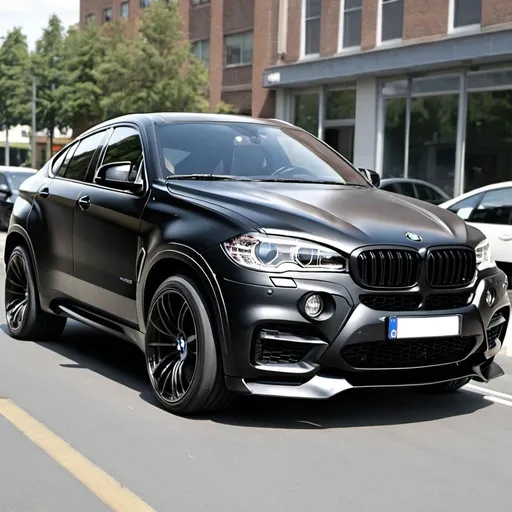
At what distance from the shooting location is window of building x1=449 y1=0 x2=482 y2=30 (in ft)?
72.6

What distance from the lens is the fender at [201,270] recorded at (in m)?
4.78

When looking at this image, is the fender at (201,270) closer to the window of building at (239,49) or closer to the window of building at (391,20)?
the window of building at (391,20)

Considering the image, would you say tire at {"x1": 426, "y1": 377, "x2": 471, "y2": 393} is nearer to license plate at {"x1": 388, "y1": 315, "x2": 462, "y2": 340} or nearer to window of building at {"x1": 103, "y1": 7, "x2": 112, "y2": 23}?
license plate at {"x1": 388, "y1": 315, "x2": 462, "y2": 340}

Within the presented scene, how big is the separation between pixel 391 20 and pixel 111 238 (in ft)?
67.4

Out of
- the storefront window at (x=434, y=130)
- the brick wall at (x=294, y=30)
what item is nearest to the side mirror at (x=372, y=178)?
the storefront window at (x=434, y=130)

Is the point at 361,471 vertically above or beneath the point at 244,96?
beneath

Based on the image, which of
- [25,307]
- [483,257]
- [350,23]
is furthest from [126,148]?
[350,23]

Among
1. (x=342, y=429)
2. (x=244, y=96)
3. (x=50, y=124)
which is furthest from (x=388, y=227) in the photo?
(x=50, y=124)

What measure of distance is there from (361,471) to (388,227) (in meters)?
1.31

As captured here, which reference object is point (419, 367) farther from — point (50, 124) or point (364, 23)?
point (50, 124)

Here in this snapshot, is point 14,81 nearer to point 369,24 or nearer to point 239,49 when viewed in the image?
point 239,49

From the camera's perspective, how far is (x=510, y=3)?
69.2ft

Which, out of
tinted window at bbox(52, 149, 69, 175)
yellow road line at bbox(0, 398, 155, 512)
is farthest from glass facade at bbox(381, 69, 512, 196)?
yellow road line at bbox(0, 398, 155, 512)

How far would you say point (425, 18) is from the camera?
23516 mm
